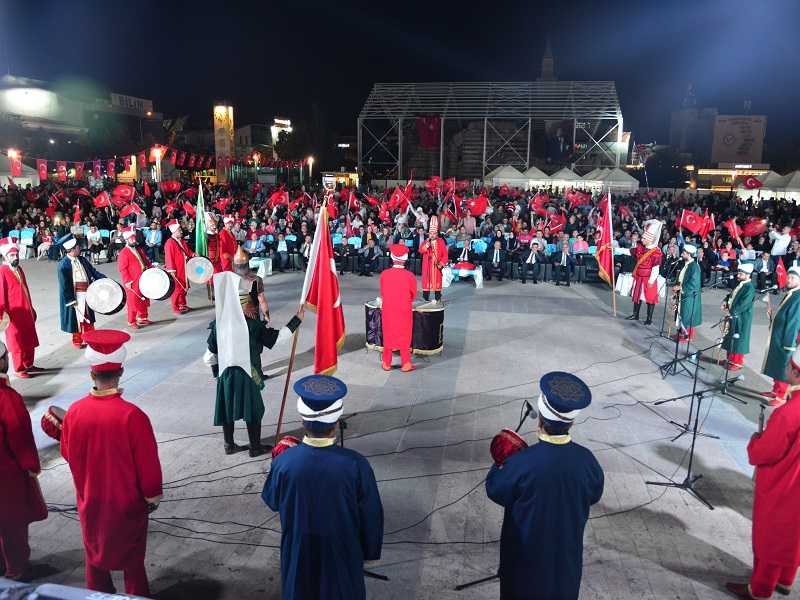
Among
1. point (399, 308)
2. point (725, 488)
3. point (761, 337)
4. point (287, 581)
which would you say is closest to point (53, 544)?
point (287, 581)

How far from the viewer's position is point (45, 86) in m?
46.7

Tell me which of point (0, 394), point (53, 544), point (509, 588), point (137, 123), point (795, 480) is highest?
point (137, 123)

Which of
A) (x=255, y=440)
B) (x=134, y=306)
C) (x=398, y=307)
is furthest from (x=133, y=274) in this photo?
(x=255, y=440)

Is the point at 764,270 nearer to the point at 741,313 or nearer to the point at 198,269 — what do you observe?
the point at 741,313

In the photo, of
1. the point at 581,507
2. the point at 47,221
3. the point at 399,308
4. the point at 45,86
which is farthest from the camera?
the point at 45,86

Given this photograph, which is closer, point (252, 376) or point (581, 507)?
point (581, 507)

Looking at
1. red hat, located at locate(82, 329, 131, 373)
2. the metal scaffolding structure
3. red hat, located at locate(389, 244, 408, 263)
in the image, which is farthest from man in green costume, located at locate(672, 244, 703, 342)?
the metal scaffolding structure

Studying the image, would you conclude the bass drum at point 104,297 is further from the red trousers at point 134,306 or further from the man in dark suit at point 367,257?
the man in dark suit at point 367,257

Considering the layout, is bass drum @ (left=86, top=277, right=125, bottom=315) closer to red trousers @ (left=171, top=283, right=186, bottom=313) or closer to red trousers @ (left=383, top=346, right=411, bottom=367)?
red trousers @ (left=171, top=283, right=186, bottom=313)

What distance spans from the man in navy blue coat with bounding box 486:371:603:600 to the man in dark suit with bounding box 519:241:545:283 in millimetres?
12967

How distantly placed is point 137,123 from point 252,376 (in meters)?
56.3

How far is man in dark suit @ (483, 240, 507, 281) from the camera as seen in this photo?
640 inches

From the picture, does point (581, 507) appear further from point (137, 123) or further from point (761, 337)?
point (137, 123)

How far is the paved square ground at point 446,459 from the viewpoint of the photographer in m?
4.43
